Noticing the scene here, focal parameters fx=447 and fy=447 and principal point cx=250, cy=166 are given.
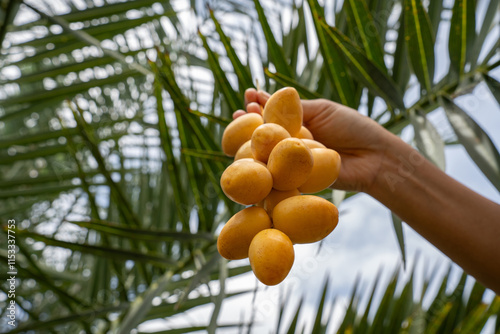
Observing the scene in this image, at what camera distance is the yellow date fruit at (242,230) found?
39 centimetres

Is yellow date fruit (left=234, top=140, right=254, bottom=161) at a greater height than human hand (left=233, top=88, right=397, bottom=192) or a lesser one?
greater

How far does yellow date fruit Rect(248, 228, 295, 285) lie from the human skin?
13.3 inches

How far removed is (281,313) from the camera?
1.10m

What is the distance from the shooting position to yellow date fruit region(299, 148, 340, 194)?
44 centimetres

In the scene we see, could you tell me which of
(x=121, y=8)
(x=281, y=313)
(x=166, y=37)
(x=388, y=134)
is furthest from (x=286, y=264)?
(x=166, y=37)

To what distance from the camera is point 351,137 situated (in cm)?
71

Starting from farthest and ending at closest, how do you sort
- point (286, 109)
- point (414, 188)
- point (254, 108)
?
point (414, 188) → point (254, 108) → point (286, 109)

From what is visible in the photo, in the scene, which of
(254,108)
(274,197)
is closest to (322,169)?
(274,197)

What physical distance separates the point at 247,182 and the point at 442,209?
0.44 meters

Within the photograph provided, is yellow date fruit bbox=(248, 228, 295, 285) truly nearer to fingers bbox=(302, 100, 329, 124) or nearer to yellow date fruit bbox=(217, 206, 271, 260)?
yellow date fruit bbox=(217, 206, 271, 260)

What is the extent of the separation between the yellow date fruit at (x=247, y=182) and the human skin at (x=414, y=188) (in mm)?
285

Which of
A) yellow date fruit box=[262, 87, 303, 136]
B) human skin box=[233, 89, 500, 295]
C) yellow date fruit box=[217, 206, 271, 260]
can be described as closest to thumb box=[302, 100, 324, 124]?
human skin box=[233, 89, 500, 295]

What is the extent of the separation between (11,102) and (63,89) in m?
0.13

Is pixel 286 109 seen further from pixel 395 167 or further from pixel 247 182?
pixel 395 167
